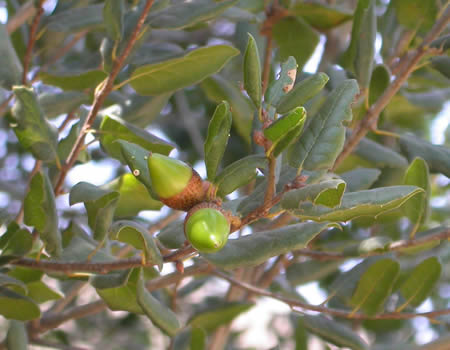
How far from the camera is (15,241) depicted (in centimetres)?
98

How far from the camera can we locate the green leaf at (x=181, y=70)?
0.97 m

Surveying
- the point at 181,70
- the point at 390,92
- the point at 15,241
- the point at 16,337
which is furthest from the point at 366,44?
the point at 16,337

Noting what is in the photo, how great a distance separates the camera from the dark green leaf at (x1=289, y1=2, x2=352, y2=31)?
1387 millimetres

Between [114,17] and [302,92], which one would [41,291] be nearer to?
[114,17]

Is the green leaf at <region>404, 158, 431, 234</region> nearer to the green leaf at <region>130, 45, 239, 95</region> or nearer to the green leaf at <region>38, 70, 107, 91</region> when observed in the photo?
the green leaf at <region>130, 45, 239, 95</region>

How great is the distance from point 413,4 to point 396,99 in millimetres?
443

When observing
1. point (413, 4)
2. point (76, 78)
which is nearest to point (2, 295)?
point (76, 78)

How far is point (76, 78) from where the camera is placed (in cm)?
113

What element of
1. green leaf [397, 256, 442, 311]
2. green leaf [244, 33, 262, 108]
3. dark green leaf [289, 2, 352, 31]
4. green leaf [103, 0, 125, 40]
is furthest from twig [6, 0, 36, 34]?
green leaf [397, 256, 442, 311]

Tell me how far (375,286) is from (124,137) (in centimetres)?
54

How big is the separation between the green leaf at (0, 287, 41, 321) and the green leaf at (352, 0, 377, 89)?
666 millimetres

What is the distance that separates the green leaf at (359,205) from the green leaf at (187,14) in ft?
1.36

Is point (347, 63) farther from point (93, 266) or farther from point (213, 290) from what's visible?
point (213, 290)

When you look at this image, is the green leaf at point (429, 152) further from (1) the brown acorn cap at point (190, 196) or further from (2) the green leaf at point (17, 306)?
(2) the green leaf at point (17, 306)
